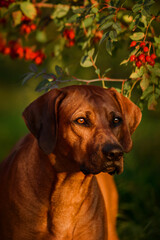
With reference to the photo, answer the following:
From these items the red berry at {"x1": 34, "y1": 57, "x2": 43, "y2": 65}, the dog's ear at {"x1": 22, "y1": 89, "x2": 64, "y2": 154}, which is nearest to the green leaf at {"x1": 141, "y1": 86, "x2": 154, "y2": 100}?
the dog's ear at {"x1": 22, "y1": 89, "x2": 64, "y2": 154}

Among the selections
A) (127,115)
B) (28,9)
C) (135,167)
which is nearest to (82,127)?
(127,115)

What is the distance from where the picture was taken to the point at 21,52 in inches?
174

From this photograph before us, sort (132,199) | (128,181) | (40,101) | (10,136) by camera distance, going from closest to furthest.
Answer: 1. (40,101)
2. (132,199)
3. (128,181)
4. (10,136)

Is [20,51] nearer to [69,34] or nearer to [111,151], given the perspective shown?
[69,34]

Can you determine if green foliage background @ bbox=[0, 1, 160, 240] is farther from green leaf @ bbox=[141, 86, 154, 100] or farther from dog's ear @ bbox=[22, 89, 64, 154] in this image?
dog's ear @ bbox=[22, 89, 64, 154]

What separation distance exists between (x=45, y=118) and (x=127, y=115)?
2.23 feet

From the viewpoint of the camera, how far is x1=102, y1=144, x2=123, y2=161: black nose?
2812mm

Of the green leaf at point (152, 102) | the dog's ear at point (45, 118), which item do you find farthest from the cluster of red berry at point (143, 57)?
the dog's ear at point (45, 118)

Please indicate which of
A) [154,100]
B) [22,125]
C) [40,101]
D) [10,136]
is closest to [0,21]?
[40,101]

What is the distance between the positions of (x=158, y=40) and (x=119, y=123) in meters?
0.77

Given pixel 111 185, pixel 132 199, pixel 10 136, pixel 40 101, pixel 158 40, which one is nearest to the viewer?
pixel 40 101

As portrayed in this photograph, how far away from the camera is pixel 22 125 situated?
9.62 meters

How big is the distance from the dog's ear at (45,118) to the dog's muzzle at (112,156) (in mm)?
422

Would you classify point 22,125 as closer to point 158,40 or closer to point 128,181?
point 128,181
